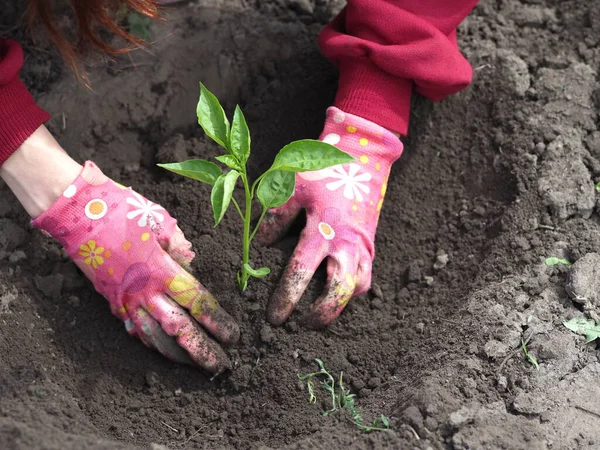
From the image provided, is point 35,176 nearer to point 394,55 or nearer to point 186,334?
point 186,334

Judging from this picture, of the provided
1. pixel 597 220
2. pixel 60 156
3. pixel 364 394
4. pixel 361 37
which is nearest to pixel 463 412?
pixel 364 394

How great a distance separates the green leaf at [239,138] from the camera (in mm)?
1769

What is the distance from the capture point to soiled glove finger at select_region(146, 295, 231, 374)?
1940mm

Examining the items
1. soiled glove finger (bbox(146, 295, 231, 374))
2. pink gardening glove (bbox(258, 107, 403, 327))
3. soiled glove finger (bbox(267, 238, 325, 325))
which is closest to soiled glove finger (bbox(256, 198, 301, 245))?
pink gardening glove (bbox(258, 107, 403, 327))

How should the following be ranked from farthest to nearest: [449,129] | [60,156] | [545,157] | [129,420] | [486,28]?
[486,28] → [449,129] → [545,157] → [60,156] → [129,420]

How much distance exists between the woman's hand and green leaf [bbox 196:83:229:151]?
0.42 metres

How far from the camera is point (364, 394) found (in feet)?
6.41

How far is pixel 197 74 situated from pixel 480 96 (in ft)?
3.52

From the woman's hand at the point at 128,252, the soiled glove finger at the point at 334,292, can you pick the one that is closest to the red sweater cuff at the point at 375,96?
the soiled glove finger at the point at 334,292

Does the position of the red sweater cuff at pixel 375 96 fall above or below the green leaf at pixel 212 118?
below

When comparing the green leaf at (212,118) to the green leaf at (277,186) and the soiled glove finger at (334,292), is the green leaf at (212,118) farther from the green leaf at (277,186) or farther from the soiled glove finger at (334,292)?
the soiled glove finger at (334,292)

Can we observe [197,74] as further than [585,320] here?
Yes

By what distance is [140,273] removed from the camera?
196 centimetres

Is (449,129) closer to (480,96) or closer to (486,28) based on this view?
(480,96)
